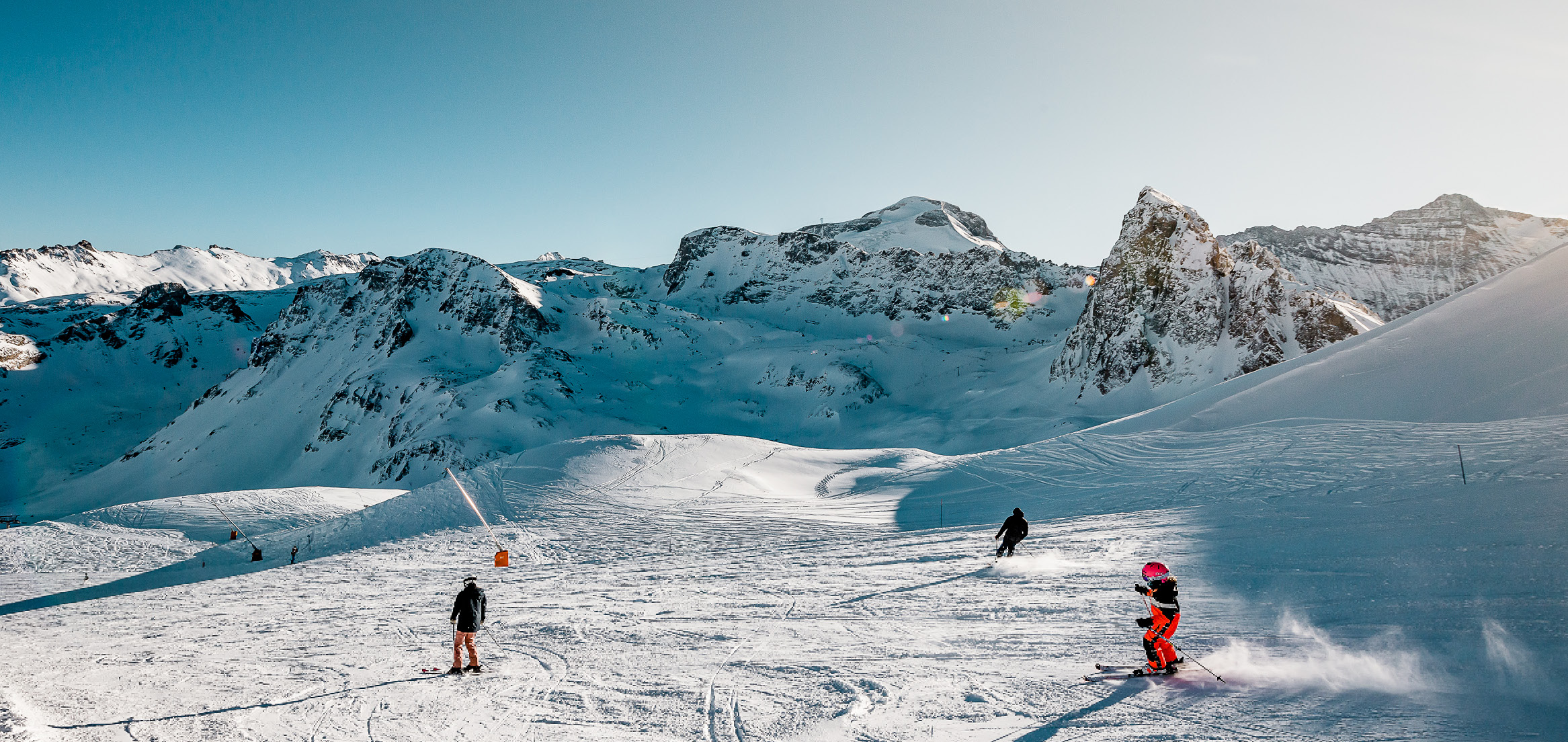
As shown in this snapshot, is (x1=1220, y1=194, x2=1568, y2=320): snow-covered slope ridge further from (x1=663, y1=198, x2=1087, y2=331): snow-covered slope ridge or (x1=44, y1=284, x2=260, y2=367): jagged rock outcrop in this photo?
(x1=44, y1=284, x2=260, y2=367): jagged rock outcrop

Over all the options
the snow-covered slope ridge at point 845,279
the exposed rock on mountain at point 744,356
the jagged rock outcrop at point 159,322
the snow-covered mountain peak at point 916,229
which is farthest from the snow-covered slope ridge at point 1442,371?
Result: the jagged rock outcrop at point 159,322

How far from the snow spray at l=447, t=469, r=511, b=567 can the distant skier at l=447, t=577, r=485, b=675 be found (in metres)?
7.36

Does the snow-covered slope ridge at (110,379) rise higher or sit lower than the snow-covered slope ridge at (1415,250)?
lower

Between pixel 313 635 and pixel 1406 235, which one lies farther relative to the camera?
pixel 1406 235

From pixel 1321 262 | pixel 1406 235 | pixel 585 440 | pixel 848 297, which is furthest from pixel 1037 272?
pixel 1406 235

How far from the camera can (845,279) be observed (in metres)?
117

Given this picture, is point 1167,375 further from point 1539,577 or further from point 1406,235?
point 1406,235

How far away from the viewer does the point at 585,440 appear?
31.7 metres

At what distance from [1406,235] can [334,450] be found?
7883 inches

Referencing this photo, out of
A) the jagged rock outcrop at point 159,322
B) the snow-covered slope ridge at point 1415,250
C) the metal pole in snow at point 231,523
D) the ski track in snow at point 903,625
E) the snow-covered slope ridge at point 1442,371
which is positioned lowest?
the metal pole in snow at point 231,523

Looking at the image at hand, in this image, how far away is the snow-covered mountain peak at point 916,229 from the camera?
147875mm

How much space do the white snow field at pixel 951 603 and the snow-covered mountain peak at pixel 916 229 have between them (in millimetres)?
118133

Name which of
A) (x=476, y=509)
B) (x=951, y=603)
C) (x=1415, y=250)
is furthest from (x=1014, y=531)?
(x=1415, y=250)

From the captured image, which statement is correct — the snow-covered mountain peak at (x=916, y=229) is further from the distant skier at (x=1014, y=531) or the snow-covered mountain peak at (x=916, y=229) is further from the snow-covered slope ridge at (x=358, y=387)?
the distant skier at (x=1014, y=531)
